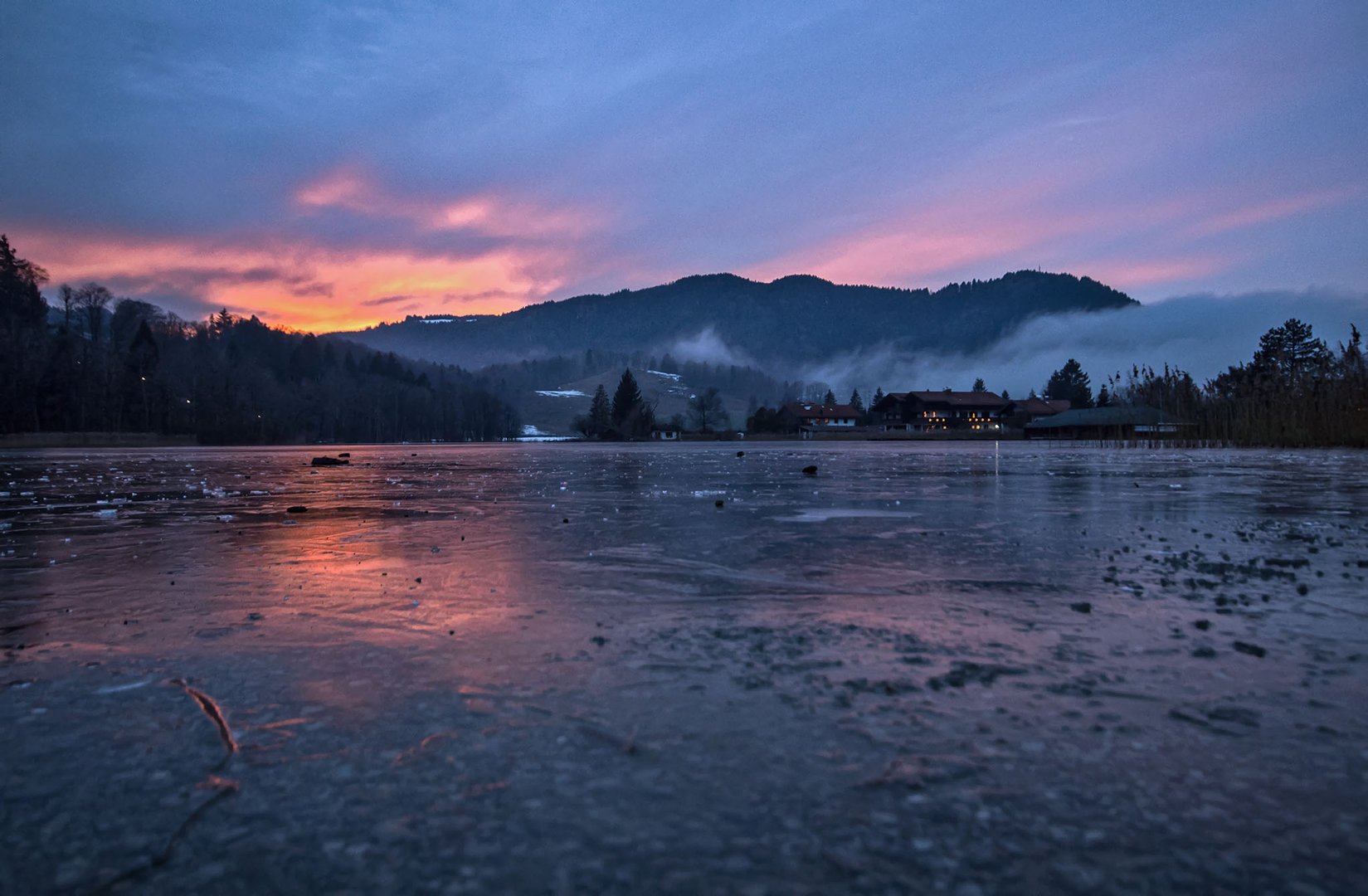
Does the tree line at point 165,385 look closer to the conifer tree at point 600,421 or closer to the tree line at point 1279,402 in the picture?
the conifer tree at point 600,421

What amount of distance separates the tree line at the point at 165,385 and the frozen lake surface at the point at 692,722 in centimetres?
11216

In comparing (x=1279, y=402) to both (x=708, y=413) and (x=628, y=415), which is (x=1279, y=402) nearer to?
(x=628, y=415)

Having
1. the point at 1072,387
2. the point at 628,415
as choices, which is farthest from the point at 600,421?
the point at 1072,387

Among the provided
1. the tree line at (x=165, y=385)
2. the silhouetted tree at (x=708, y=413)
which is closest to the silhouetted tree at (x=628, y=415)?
the silhouetted tree at (x=708, y=413)

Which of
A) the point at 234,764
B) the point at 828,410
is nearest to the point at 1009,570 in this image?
the point at 234,764

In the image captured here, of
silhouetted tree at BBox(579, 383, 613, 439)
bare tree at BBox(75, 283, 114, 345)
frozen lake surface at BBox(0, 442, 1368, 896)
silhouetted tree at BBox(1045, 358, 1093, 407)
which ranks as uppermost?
bare tree at BBox(75, 283, 114, 345)

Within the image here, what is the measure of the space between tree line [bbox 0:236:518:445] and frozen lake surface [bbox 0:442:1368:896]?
11216cm

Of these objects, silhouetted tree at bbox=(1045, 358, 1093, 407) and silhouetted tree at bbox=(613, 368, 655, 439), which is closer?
silhouetted tree at bbox=(613, 368, 655, 439)

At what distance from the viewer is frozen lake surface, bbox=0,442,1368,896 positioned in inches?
88.2

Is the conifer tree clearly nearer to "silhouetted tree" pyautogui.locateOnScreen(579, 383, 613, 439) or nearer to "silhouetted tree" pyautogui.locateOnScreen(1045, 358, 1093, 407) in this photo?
"silhouetted tree" pyautogui.locateOnScreen(579, 383, 613, 439)

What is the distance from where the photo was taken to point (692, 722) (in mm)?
3297

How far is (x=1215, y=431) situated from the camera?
42469 mm

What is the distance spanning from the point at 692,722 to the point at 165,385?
135403mm

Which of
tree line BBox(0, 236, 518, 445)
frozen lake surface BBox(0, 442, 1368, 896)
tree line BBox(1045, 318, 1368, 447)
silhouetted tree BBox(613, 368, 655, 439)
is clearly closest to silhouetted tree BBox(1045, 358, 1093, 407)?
silhouetted tree BBox(613, 368, 655, 439)
